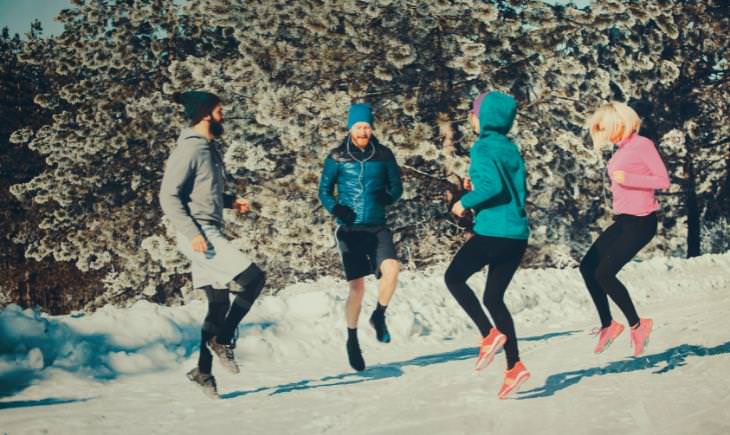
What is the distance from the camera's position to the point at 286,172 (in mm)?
19688

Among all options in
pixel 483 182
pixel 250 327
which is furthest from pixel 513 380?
pixel 250 327

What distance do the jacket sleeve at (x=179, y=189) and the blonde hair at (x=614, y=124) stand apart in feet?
9.60

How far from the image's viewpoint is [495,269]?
5332 millimetres

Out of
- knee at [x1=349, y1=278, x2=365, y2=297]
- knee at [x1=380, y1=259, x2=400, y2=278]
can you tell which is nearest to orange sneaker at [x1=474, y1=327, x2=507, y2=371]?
knee at [x1=380, y1=259, x2=400, y2=278]

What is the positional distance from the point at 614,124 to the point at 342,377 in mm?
2873

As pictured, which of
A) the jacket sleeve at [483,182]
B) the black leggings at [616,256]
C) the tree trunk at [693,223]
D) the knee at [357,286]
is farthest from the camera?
the tree trunk at [693,223]

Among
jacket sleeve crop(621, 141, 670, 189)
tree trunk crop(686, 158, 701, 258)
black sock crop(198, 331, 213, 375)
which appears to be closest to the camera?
black sock crop(198, 331, 213, 375)

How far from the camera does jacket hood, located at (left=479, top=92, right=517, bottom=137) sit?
527 cm

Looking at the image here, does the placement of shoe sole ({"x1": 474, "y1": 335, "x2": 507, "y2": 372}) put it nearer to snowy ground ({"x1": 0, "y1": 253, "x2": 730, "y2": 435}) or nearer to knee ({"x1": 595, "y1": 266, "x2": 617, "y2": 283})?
snowy ground ({"x1": 0, "y1": 253, "x2": 730, "y2": 435})

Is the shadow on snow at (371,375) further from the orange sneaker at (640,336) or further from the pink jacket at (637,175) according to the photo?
the pink jacket at (637,175)

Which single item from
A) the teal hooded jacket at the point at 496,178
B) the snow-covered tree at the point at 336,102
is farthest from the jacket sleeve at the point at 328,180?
the snow-covered tree at the point at 336,102

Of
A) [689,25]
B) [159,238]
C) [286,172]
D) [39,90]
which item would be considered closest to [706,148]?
[689,25]

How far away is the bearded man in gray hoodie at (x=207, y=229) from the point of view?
17.8ft

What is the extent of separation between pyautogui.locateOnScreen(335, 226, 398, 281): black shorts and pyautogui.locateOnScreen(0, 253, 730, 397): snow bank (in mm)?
1893
